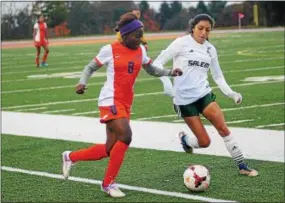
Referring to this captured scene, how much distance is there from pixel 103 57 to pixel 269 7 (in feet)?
200

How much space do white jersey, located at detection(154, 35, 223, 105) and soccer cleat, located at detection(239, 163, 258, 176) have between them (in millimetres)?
932

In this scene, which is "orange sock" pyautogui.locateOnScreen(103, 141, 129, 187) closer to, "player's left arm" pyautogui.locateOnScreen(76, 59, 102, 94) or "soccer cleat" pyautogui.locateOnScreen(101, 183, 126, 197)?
"soccer cleat" pyautogui.locateOnScreen(101, 183, 126, 197)

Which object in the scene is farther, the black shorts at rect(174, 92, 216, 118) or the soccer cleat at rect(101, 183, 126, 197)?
the black shorts at rect(174, 92, 216, 118)

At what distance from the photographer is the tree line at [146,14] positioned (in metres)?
67.6

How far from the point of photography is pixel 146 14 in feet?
236

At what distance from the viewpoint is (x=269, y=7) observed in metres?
66.8

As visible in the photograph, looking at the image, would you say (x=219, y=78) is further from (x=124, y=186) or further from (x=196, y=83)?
(x=124, y=186)

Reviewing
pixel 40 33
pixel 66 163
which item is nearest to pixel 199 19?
pixel 66 163

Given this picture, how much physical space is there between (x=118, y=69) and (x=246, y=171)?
207 centimetres

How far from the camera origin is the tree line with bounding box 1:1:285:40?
222 feet

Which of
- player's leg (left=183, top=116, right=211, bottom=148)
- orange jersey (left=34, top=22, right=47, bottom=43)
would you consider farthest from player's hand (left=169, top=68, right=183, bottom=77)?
orange jersey (left=34, top=22, right=47, bottom=43)

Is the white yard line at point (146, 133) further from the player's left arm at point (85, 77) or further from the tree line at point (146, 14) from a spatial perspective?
the tree line at point (146, 14)

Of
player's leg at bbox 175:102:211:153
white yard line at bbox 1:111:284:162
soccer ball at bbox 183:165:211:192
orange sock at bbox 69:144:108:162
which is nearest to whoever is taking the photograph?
soccer ball at bbox 183:165:211:192

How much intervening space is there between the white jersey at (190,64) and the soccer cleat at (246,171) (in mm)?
932
